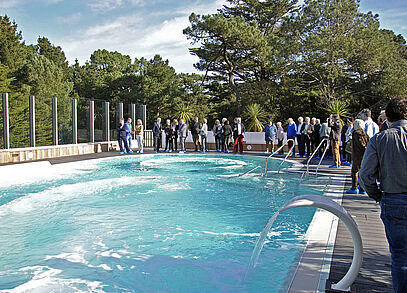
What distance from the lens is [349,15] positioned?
2548cm

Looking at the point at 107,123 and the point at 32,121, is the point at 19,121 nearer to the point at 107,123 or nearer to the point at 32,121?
the point at 32,121

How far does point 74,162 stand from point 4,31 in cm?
3123

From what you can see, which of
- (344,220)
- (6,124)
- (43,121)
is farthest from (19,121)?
(344,220)

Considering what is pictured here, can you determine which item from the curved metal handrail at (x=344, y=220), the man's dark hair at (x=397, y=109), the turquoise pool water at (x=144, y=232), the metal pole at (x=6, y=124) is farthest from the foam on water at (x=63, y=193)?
the man's dark hair at (x=397, y=109)

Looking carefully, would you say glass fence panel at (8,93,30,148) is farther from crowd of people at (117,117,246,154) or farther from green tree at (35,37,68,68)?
green tree at (35,37,68,68)

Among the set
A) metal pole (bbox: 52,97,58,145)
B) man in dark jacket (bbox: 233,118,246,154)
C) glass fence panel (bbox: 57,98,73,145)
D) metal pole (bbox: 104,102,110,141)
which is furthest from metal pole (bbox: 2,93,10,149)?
man in dark jacket (bbox: 233,118,246,154)

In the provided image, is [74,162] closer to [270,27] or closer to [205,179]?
[205,179]

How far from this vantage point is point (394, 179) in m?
2.82

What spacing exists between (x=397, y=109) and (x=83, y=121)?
16.0 meters

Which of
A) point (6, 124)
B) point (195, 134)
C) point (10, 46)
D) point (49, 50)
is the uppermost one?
point (49, 50)

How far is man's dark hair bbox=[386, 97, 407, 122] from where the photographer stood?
2.96 metres

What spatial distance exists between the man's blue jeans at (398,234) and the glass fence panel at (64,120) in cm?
1490

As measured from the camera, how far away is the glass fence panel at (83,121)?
54.4ft

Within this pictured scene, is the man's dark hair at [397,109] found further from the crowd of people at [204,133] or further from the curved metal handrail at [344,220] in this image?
the crowd of people at [204,133]
